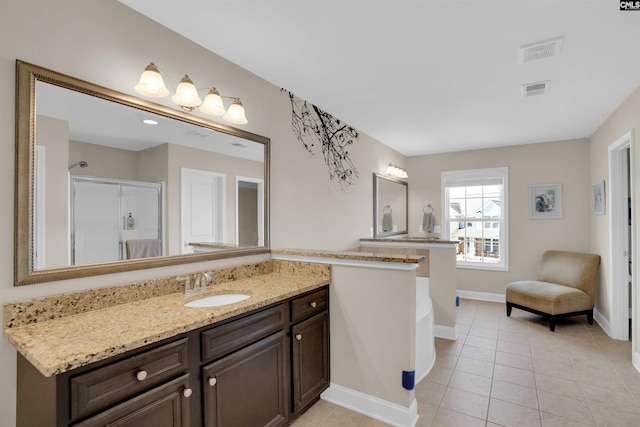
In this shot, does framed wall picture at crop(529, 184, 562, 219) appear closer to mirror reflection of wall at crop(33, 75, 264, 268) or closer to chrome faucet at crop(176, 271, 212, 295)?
mirror reflection of wall at crop(33, 75, 264, 268)

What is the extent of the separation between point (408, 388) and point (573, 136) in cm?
438

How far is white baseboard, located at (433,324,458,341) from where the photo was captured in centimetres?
341

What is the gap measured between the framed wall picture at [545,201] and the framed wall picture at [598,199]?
49 centimetres

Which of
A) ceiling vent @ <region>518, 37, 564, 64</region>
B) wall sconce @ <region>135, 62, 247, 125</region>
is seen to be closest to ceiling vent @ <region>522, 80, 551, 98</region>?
ceiling vent @ <region>518, 37, 564, 64</region>

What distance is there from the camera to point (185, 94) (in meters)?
1.76

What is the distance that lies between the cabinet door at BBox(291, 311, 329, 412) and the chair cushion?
9.77 feet

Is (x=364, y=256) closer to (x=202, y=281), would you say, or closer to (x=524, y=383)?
(x=202, y=281)

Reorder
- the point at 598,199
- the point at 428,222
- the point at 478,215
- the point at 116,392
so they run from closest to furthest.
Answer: the point at 116,392 < the point at 598,199 < the point at 478,215 < the point at 428,222

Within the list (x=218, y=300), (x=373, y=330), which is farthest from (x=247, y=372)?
(x=373, y=330)

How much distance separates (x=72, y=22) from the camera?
4.78 ft

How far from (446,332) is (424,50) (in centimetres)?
286

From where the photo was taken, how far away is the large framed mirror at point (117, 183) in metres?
1.34

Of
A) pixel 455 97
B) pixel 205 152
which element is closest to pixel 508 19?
pixel 455 97

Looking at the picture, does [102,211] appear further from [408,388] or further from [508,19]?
[508,19]
